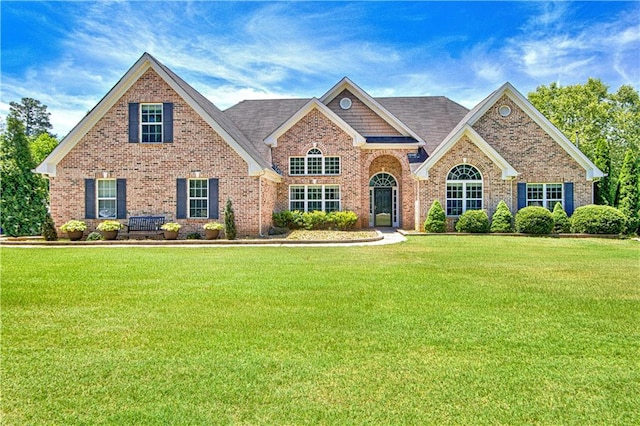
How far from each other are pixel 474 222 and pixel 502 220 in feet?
4.52

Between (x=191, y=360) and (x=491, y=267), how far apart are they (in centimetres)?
799

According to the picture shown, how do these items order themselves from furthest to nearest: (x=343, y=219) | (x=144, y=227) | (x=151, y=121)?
(x=343, y=219), (x=151, y=121), (x=144, y=227)

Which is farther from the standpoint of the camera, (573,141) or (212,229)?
(573,141)

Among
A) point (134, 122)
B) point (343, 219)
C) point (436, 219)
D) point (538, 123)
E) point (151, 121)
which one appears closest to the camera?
point (134, 122)

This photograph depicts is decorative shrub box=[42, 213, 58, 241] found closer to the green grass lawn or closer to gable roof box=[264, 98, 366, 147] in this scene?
the green grass lawn

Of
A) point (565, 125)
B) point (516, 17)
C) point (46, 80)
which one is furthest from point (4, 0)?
point (565, 125)

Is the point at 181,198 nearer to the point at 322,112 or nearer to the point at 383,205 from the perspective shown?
the point at 322,112

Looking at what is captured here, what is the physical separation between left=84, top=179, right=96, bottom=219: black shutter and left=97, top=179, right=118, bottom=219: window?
0.71 feet

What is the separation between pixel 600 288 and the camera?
300 inches

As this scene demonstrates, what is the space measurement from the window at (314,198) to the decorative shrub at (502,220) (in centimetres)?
771

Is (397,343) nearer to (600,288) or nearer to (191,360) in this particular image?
(191,360)

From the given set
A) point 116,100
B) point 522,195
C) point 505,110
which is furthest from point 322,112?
point 522,195

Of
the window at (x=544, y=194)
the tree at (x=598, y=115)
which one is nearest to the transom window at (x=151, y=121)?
the window at (x=544, y=194)

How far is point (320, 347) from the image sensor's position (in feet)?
14.8
